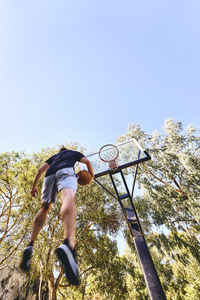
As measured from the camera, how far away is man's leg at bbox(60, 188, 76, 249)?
134 centimetres

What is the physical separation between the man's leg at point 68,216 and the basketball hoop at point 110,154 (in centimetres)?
337

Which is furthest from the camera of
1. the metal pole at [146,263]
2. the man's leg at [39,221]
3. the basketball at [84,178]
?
the metal pole at [146,263]

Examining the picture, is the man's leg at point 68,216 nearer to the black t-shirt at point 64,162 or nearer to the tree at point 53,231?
the black t-shirt at point 64,162

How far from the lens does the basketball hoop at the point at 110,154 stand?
494cm

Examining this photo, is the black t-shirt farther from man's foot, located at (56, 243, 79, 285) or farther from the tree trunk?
the tree trunk

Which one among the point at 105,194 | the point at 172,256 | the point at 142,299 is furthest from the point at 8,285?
the point at 172,256

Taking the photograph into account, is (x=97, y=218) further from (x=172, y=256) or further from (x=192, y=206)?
(x=192, y=206)

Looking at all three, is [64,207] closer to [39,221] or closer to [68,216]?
[68,216]

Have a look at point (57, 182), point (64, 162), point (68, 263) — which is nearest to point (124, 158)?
point (64, 162)

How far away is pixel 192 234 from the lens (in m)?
6.81

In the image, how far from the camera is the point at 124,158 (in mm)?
5531

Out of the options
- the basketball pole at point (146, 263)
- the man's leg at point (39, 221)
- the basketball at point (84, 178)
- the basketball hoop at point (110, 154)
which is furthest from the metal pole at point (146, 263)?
the man's leg at point (39, 221)

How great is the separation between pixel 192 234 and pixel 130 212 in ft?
13.3

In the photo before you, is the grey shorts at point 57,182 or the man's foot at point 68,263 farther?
the grey shorts at point 57,182
